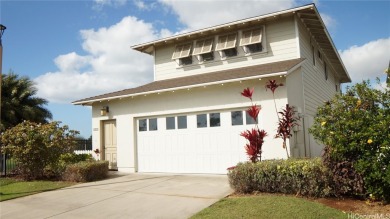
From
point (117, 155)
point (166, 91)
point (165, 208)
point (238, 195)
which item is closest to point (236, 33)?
point (166, 91)

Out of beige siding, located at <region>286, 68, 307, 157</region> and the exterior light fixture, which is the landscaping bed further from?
the exterior light fixture

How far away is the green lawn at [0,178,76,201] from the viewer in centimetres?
949

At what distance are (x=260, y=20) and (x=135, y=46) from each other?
6.54 meters

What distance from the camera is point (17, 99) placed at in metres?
23.4

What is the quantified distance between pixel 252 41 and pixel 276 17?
53.5 inches

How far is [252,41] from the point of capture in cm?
1352

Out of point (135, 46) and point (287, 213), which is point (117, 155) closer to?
point (135, 46)

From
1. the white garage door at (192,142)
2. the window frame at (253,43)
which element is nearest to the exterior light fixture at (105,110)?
the white garage door at (192,142)

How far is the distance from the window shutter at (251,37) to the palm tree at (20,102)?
55.5ft

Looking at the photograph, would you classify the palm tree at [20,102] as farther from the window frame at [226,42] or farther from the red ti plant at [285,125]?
the red ti plant at [285,125]

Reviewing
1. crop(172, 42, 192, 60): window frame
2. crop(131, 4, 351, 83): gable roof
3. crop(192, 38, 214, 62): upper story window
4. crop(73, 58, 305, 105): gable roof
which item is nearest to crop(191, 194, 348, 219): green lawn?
crop(73, 58, 305, 105): gable roof

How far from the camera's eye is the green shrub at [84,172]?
11039mm

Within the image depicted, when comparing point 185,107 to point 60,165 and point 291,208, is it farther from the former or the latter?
point 291,208

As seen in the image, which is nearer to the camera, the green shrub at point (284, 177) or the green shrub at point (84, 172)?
the green shrub at point (284, 177)
